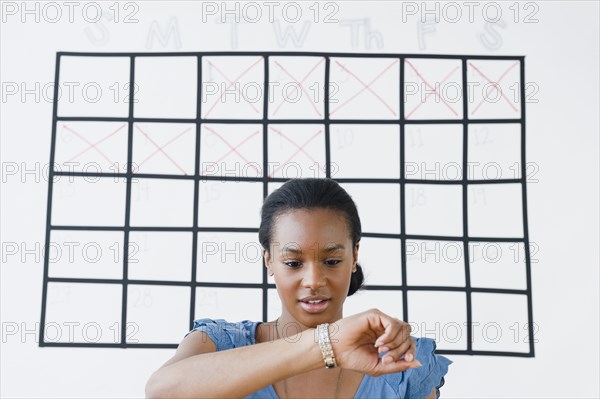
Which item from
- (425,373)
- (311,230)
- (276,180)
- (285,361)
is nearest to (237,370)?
(285,361)

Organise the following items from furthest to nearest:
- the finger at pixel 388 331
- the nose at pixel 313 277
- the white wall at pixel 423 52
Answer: the white wall at pixel 423 52
the nose at pixel 313 277
the finger at pixel 388 331

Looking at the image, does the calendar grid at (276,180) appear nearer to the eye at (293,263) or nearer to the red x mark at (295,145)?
the red x mark at (295,145)

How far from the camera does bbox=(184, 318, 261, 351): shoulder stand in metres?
1.17

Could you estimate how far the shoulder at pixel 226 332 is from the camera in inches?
46.0

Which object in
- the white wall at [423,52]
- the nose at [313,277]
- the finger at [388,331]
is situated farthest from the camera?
the white wall at [423,52]

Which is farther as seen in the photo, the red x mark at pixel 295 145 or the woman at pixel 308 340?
the red x mark at pixel 295 145

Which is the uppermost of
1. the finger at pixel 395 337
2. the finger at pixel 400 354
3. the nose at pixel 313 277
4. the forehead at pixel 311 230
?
the forehead at pixel 311 230

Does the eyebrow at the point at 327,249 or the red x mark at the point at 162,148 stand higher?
the red x mark at the point at 162,148

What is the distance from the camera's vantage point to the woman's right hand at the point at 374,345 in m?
0.95

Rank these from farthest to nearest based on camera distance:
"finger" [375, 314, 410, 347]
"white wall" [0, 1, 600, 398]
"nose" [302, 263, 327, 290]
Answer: "white wall" [0, 1, 600, 398]
"nose" [302, 263, 327, 290]
"finger" [375, 314, 410, 347]

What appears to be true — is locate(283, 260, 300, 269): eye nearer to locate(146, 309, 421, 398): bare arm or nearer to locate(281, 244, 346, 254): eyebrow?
locate(281, 244, 346, 254): eyebrow

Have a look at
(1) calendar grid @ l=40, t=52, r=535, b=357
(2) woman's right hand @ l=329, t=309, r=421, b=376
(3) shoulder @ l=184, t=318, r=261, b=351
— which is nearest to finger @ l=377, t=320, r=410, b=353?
(2) woman's right hand @ l=329, t=309, r=421, b=376

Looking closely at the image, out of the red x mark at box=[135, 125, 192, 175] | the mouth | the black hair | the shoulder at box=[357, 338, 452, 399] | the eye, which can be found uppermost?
the red x mark at box=[135, 125, 192, 175]

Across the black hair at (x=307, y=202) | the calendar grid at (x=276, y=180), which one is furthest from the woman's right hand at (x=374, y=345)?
the calendar grid at (x=276, y=180)
